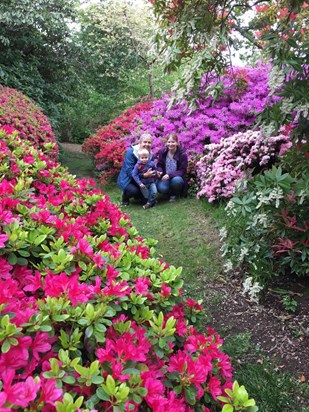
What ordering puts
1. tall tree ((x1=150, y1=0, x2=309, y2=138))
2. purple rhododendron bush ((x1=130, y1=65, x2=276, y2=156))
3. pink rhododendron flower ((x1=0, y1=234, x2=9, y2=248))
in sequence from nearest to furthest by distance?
pink rhododendron flower ((x1=0, y1=234, x2=9, y2=248)) → tall tree ((x1=150, y1=0, x2=309, y2=138)) → purple rhododendron bush ((x1=130, y1=65, x2=276, y2=156))

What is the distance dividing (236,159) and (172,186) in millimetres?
1218

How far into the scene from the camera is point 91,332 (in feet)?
3.63

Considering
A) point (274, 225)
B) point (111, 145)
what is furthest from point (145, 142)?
point (274, 225)

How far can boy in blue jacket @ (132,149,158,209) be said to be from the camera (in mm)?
5797

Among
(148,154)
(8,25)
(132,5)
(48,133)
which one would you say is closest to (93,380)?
(148,154)

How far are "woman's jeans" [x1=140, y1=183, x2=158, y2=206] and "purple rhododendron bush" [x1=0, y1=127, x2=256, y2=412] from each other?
4.07 metres

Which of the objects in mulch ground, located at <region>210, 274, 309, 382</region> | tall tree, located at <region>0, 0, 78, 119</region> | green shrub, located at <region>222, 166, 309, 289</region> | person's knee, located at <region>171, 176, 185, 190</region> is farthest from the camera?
tall tree, located at <region>0, 0, 78, 119</region>

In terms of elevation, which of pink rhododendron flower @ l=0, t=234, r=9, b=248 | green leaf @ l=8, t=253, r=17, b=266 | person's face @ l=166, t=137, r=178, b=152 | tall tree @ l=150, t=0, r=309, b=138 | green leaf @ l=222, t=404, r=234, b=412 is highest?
tall tree @ l=150, t=0, r=309, b=138

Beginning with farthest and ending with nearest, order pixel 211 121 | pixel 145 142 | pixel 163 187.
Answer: pixel 211 121, pixel 163 187, pixel 145 142


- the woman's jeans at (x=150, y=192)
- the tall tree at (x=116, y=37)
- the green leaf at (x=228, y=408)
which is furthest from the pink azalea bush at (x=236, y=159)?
the tall tree at (x=116, y=37)

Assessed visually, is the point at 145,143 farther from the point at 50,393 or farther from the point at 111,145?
the point at 50,393

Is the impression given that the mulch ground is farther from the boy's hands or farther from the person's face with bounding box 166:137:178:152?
the person's face with bounding box 166:137:178:152

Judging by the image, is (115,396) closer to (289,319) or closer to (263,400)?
Result: (263,400)

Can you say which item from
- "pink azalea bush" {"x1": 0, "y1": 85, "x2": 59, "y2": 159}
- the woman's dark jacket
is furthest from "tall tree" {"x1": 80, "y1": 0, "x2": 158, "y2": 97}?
the woman's dark jacket
